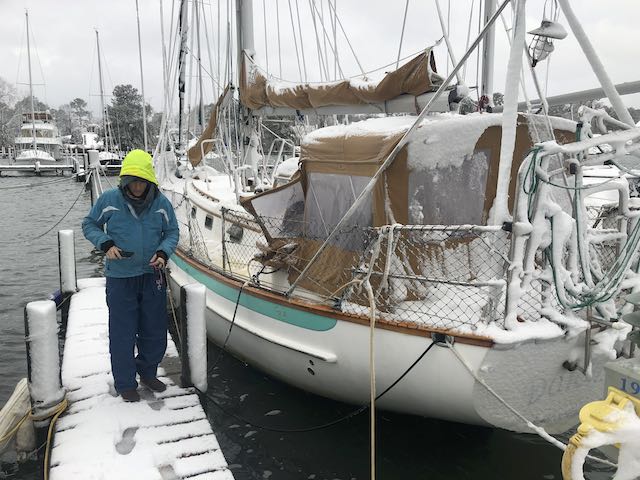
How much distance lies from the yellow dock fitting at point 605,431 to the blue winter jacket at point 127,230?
3.05 meters

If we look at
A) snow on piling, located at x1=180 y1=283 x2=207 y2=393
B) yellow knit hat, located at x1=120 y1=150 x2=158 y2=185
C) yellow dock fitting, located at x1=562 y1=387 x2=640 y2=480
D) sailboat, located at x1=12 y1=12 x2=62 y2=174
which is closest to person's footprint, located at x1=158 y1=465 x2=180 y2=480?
snow on piling, located at x1=180 y1=283 x2=207 y2=393

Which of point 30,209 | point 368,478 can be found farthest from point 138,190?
point 30,209

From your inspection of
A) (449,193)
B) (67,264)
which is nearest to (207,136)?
(67,264)

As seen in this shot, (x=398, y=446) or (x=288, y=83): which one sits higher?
(x=288, y=83)

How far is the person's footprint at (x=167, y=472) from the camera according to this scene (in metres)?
3.44

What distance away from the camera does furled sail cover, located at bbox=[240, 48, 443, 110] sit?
4773 mm

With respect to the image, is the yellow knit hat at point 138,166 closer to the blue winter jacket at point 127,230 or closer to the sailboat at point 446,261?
the blue winter jacket at point 127,230

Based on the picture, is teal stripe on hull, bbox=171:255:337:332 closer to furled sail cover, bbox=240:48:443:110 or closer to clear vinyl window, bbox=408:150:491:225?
clear vinyl window, bbox=408:150:491:225

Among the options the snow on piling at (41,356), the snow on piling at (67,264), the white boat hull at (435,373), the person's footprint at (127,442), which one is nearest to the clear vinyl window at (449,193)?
the white boat hull at (435,373)

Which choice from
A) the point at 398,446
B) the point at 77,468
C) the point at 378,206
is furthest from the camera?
the point at 398,446

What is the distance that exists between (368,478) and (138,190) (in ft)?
10.1

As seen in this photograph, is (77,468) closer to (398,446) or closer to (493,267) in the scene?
(398,446)

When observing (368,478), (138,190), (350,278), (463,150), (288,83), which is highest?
(288,83)

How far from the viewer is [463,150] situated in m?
4.20
